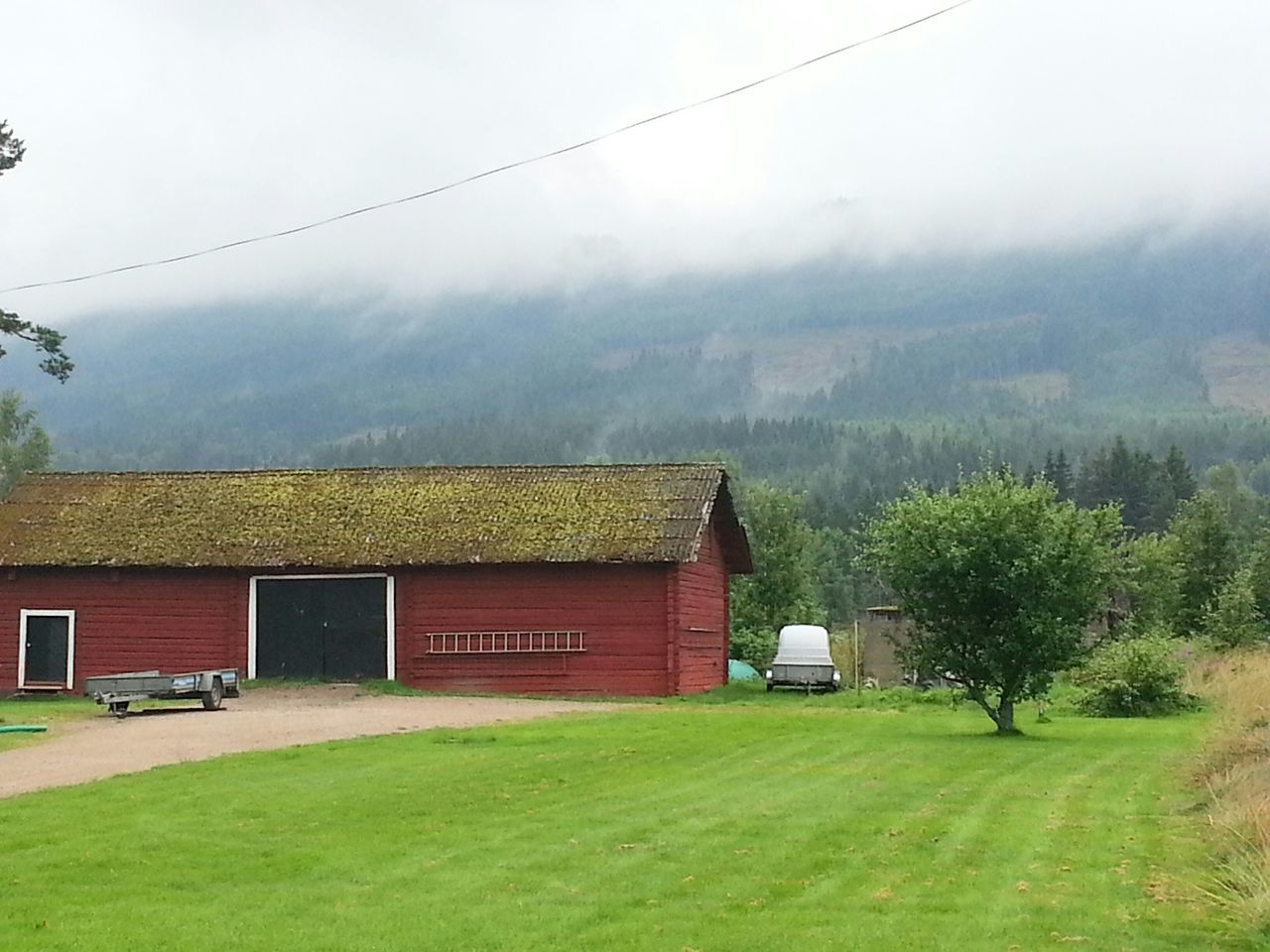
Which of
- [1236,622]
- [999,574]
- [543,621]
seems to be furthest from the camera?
[1236,622]

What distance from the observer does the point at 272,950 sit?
32.7ft

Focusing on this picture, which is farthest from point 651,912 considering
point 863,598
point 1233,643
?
point 863,598

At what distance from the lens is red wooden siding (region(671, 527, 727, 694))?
39781mm

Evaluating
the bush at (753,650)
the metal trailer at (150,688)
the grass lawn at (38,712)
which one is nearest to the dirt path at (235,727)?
the metal trailer at (150,688)

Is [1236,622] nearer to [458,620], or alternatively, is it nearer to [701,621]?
[701,621]

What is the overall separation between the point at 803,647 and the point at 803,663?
2.15 meters

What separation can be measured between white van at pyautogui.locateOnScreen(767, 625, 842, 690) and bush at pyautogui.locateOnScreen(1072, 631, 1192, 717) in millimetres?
9953

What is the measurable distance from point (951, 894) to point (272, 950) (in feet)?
15.4

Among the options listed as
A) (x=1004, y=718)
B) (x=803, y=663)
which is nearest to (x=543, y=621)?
(x=803, y=663)

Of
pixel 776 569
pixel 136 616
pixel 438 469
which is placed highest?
pixel 438 469

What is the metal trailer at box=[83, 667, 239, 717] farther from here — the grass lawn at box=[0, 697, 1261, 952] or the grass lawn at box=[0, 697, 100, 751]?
the grass lawn at box=[0, 697, 1261, 952]

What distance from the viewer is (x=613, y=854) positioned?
13.2 metres

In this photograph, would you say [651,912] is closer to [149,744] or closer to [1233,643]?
[149,744]

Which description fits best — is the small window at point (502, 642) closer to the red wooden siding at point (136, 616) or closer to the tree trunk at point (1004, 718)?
the red wooden siding at point (136, 616)
